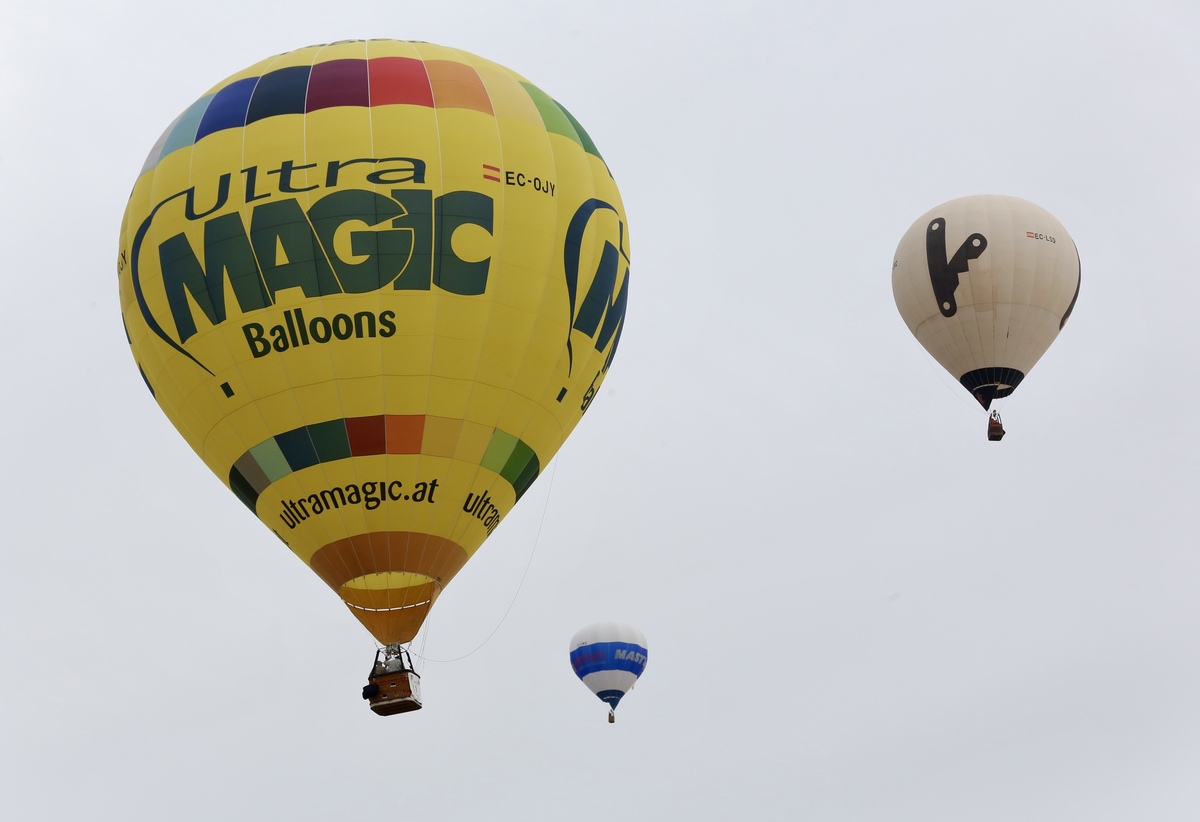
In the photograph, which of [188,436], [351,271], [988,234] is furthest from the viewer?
[988,234]

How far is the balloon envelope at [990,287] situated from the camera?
31703 mm

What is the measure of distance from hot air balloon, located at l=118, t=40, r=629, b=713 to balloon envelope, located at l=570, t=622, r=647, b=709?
16347 mm

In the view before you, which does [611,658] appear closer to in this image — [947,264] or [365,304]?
[947,264]

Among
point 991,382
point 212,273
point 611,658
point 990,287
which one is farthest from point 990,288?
point 212,273

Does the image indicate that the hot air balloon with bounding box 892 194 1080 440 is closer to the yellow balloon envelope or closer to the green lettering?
the yellow balloon envelope

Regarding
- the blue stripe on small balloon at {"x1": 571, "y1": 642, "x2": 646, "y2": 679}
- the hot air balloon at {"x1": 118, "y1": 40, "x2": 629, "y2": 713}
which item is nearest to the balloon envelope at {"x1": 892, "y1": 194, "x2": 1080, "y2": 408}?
the blue stripe on small balloon at {"x1": 571, "y1": 642, "x2": 646, "y2": 679}

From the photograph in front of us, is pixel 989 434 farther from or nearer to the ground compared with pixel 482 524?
farther from the ground

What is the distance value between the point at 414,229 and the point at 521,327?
5.32ft

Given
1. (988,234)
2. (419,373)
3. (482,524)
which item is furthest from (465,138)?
(988,234)

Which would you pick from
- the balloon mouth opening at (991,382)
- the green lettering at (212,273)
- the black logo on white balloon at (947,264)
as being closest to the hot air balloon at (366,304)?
the green lettering at (212,273)

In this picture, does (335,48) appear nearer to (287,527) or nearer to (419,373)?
(419,373)

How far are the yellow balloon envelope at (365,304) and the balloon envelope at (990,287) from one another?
12.0m

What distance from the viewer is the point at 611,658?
3750 cm

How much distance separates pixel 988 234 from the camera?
32.0 meters
